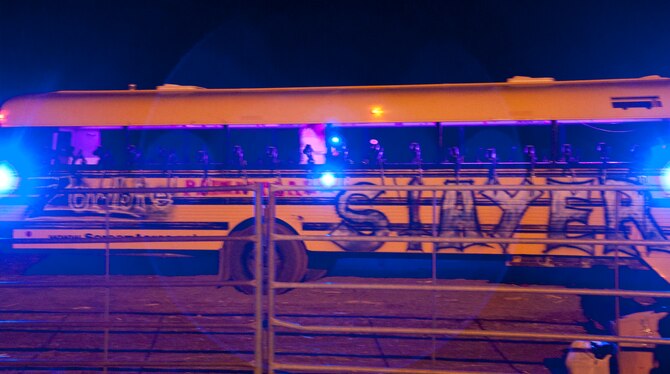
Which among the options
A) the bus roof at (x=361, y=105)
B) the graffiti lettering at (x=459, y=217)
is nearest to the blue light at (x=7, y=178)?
the bus roof at (x=361, y=105)

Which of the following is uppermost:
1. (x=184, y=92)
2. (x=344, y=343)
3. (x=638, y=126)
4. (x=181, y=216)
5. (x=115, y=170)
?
(x=184, y=92)

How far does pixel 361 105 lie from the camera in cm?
915

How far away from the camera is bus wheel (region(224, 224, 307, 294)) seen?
880cm

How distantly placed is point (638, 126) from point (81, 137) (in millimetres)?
7974

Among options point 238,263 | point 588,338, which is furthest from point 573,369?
point 238,263

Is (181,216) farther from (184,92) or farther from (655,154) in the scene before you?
(655,154)

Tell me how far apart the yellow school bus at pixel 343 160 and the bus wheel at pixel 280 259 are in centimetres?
2

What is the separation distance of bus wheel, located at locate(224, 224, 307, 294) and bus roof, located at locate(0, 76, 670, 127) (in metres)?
1.77

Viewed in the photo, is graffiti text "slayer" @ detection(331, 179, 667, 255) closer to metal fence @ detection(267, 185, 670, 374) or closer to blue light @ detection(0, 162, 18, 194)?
metal fence @ detection(267, 185, 670, 374)

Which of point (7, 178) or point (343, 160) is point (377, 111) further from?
point (7, 178)

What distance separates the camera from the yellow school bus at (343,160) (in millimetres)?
8422

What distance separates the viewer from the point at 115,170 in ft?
29.7

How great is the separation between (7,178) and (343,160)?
480 centimetres

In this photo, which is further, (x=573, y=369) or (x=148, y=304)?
(x=148, y=304)
